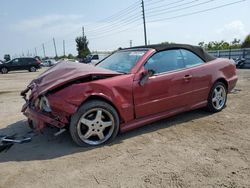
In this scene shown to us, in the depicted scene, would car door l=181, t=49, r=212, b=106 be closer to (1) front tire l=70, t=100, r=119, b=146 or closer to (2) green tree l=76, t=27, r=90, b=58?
(1) front tire l=70, t=100, r=119, b=146

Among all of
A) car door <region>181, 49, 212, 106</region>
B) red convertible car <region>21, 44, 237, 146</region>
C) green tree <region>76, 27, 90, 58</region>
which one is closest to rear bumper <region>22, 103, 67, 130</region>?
red convertible car <region>21, 44, 237, 146</region>

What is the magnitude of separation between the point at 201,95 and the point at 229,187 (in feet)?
8.92

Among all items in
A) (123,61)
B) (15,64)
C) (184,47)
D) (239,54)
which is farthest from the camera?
(15,64)

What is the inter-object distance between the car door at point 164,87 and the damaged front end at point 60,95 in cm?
60

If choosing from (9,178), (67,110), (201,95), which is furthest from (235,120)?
(9,178)

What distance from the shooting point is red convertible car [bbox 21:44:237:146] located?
4258mm

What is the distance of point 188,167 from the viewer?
3.52 meters

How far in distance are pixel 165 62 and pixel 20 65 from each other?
2701 centimetres

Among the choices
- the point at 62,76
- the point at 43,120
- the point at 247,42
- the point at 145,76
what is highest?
the point at 247,42

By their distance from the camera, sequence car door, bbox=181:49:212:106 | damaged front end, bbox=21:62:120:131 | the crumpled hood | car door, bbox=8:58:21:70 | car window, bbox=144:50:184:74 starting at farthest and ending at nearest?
car door, bbox=8:58:21:70 < car door, bbox=181:49:212:106 < car window, bbox=144:50:184:74 < the crumpled hood < damaged front end, bbox=21:62:120:131

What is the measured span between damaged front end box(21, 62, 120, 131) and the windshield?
1.31 feet

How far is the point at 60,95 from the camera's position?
4199mm

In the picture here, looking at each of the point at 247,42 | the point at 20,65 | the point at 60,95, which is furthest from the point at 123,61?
the point at 247,42

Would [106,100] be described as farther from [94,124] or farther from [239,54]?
[239,54]
